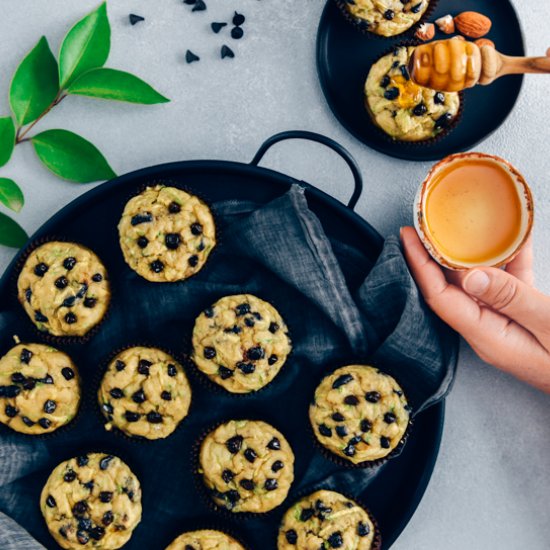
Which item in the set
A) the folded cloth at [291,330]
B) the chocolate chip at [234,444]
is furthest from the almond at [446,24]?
the chocolate chip at [234,444]

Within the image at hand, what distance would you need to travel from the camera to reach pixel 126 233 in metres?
2.14

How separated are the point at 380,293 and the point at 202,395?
2.43 feet

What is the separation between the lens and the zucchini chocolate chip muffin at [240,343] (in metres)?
2.11

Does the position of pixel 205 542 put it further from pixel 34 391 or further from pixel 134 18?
pixel 134 18

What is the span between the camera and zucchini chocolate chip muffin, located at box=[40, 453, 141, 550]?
207 centimetres

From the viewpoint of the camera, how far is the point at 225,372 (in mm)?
2129

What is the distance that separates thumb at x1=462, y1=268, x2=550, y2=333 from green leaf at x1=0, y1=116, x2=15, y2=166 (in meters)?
1.73

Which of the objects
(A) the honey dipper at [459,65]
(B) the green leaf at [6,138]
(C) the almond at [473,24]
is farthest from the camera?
(C) the almond at [473,24]

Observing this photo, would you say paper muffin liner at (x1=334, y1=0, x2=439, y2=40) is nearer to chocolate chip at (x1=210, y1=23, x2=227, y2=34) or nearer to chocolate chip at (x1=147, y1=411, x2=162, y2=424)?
chocolate chip at (x1=210, y1=23, x2=227, y2=34)

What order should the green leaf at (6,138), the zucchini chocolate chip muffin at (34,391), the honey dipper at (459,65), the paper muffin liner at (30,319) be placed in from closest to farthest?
1. the honey dipper at (459,65)
2. the zucchini chocolate chip muffin at (34,391)
3. the paper muffin liner at (30,319)
4. the green leaf at (6,138)

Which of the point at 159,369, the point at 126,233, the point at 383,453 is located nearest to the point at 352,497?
the point at 383,453

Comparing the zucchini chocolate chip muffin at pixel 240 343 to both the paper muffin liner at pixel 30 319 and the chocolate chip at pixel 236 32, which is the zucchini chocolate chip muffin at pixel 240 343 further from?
the chocolate chip at pixel 236 32

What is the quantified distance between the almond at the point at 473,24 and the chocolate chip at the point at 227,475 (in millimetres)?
1862

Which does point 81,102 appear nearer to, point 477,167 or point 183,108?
point 183,108
